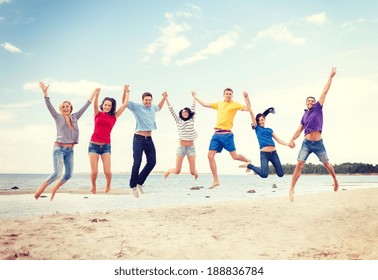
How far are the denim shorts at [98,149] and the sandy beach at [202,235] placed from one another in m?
3.66

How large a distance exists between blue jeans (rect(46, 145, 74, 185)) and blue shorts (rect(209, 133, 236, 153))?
307cm

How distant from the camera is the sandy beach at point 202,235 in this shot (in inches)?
389

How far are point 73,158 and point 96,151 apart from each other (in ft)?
1.75

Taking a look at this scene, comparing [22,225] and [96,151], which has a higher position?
[96,151]

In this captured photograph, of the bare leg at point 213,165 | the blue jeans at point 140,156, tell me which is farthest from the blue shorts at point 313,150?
the blue jeans at point 140,156

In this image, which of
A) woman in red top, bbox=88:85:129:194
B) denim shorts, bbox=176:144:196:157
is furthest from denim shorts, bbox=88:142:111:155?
denim shorts, bbox=176:144:196:157

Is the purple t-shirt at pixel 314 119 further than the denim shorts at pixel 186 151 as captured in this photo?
No

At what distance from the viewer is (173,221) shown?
45.5ft

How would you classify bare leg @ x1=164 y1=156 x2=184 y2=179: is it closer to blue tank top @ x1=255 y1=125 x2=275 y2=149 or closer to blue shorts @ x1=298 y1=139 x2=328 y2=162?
blue tank top @ x1=255 y1=125 x2=275 y2=149

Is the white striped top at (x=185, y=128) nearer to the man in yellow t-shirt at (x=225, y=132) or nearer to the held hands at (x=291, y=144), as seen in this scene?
the man in yellow t-shirt at (x=225, y=132)

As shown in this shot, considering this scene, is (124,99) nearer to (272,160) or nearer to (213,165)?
A: (213,165)

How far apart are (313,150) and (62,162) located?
547 cm

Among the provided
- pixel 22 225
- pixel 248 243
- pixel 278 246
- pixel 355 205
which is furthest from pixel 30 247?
pixel 355 205
